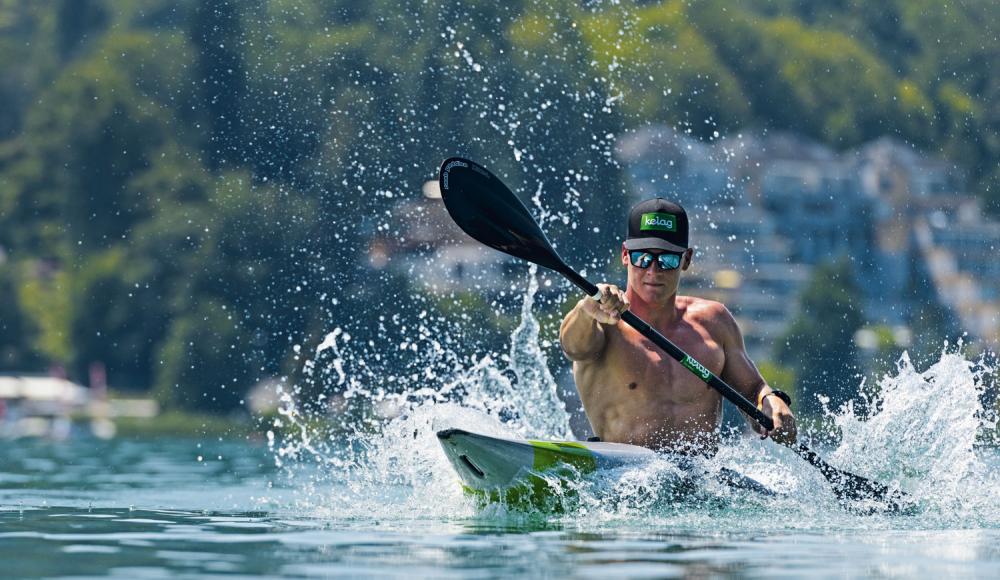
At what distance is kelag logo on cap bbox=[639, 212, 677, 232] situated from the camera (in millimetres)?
14727

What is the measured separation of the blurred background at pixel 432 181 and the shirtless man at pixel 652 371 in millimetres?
32413

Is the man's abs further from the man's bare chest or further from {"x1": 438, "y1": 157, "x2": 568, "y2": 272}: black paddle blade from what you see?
{"x1": 438, "y1": 157, "x2": 568, "y2": 272}: black paddle blade

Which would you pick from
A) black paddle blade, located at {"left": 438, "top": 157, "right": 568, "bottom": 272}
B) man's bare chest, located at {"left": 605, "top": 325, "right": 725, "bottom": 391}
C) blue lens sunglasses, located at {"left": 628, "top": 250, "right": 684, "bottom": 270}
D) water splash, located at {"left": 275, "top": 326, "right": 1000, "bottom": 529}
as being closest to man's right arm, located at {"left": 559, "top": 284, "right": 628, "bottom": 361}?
man's bare chest, located at {"left": 605, "top": 325, "right": 725, "bottom": 391}

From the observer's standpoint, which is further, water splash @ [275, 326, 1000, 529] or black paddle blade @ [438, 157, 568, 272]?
black paddle blade @ [438, 157, 568, 272]

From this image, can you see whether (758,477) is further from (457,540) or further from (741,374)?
(457,540)

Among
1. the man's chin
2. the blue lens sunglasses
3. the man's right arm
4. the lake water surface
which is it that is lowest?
the lake water surface

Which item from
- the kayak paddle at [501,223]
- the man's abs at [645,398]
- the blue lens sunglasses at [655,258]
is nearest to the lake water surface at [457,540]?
the kayak paddle at [501,223]

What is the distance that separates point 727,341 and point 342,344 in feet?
143

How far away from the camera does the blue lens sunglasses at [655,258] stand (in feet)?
48.5

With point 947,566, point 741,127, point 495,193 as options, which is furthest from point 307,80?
point 947,566

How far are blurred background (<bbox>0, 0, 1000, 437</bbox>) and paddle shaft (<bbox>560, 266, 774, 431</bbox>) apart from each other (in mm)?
32592

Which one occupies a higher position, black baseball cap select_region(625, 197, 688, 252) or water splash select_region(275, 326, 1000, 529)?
black baseball cap select_region(625, 197, 688, 252)

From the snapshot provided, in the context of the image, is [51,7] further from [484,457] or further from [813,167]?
[484,457]

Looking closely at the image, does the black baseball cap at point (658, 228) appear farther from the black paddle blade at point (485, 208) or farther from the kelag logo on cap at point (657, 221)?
the black paddle blade at point (485, 208)
